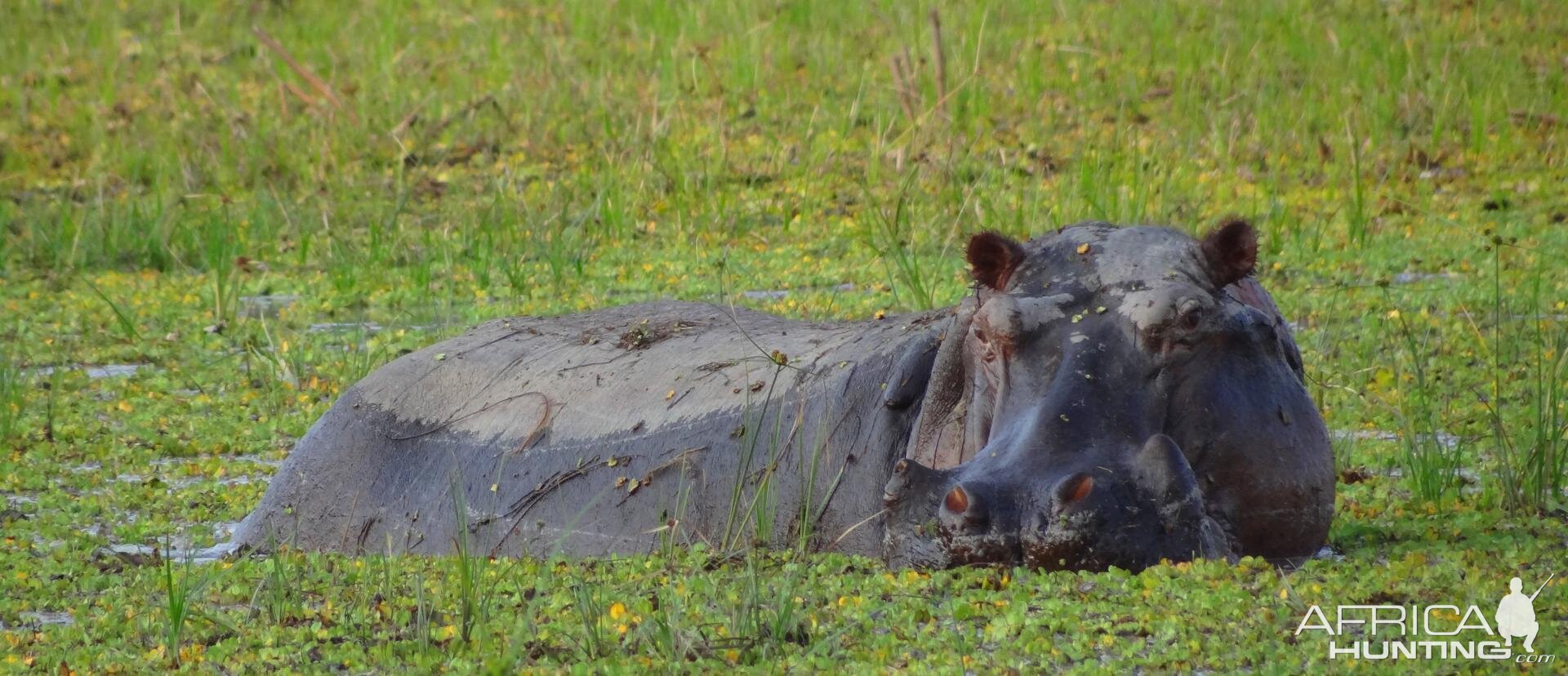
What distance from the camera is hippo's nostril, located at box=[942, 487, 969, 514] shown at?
140 inches

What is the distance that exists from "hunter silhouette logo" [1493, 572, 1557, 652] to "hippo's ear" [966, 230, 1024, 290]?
1.20 meters

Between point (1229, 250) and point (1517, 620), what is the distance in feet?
3.32

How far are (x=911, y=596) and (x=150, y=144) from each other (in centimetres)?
836

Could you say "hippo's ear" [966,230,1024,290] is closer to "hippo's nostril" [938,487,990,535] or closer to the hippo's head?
the hippo's head

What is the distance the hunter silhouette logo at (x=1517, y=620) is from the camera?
3.42m

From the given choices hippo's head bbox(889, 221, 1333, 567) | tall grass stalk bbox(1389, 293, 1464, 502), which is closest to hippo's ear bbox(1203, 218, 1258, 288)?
hippo's head bbox(889, 221, 1333, 567)

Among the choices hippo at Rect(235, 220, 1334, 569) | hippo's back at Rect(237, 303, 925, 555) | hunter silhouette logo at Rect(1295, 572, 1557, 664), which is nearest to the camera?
hunter silhouette logo at Rect(1295, 572, 1557, 664)

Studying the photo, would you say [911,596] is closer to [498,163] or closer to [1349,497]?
[1349,497]

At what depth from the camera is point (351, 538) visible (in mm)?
5250

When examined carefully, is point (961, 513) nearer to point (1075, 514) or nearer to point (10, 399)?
point (1075, 514)

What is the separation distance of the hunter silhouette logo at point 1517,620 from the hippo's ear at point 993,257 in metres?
1.20

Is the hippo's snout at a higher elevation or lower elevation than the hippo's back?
higher

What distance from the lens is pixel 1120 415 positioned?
12.4ft

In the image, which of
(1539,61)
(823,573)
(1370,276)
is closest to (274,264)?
(1370,276)
